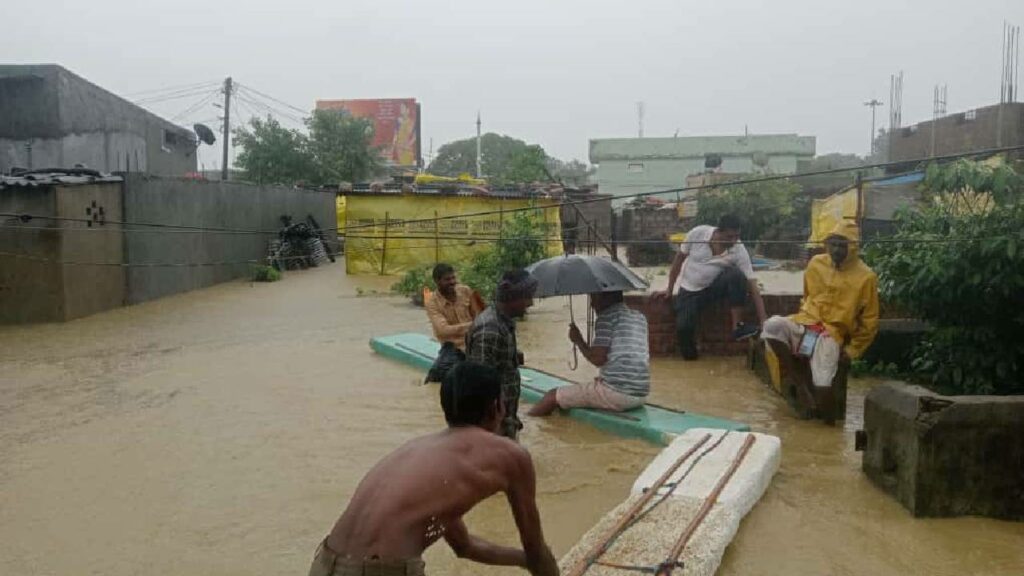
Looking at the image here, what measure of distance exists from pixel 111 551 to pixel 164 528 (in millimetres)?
346

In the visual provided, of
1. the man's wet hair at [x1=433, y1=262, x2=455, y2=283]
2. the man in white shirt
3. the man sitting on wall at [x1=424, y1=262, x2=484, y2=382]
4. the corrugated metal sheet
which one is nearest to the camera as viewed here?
the man's wet hair at [x1=433, y1=262, x2=455, y2=283]

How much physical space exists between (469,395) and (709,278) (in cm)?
691

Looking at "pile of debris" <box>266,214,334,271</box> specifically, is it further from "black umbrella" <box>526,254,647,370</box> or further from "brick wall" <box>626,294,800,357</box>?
"black umbrella" <box>526,254,647,370</box>

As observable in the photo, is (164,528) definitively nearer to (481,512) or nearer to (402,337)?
(481,512)

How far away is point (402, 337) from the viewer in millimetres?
10812

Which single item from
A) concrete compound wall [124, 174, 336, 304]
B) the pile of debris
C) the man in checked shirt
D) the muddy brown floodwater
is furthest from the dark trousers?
the pile of debris

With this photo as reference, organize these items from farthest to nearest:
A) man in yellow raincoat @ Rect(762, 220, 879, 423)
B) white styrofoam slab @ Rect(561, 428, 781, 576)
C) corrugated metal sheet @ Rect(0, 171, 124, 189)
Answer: corrugated metal sheet @ Rect(0, 171, 124, 189) < man in yellow raincoat @ Rect(762, 220, 879, 423) < white styrofoam slab @ Rect(561, 428, 781, 576)

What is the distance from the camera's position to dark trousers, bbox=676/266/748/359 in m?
9.45

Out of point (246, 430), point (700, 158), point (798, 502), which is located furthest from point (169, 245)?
point (700, 158)

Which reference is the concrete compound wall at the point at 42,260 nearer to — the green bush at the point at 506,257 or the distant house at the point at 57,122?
the green bush at the point at 506,257

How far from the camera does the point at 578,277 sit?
20.9ft

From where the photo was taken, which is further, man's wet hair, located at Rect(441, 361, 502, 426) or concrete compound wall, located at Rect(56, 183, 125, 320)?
concrete compound wall, located at Rect(56, 183, 125, 320)

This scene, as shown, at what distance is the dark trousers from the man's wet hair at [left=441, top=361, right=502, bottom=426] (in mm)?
6815

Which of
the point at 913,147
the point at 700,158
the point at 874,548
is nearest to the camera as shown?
the point at 874,548
